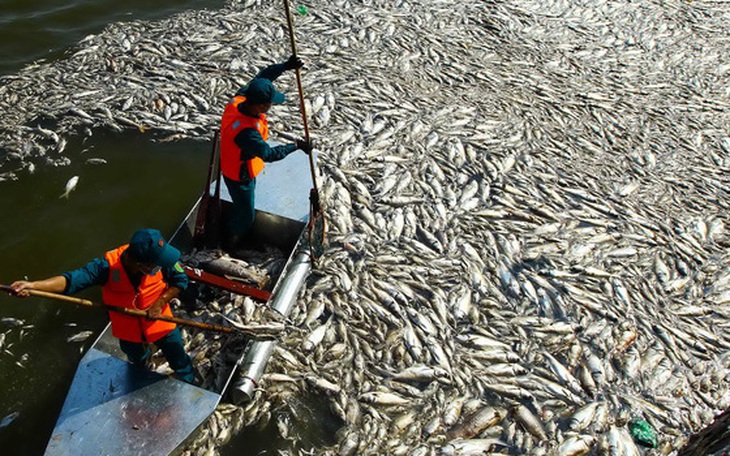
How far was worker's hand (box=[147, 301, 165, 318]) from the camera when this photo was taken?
14.6 ft

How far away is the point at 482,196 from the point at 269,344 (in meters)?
4.12

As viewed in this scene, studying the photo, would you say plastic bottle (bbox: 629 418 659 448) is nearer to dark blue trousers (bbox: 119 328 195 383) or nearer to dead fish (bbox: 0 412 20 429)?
dark blue trousers (bbox: 119 328 195 383)

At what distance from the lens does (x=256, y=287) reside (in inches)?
250

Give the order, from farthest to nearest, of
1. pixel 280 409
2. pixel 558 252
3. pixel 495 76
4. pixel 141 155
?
pixel 495 76, pixel 141 155, pixel 558 252, pixel 280 409

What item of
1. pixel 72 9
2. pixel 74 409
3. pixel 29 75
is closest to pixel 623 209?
pixel 74 409

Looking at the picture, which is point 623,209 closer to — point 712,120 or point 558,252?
point 558,252

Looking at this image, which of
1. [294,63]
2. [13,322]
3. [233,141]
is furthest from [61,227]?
[294,63]

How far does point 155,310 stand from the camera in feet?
14.8

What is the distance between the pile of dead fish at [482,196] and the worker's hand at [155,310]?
4.90 feet

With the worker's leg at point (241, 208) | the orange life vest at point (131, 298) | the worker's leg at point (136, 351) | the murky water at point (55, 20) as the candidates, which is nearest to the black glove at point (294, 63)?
the worker's leg at point (241, 208)

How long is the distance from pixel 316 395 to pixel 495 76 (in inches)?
304

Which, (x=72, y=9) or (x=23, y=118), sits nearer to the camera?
(x=23, y=118)

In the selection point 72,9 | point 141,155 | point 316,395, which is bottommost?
point 316,395

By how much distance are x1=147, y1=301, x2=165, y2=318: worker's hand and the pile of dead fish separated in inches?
58.8
